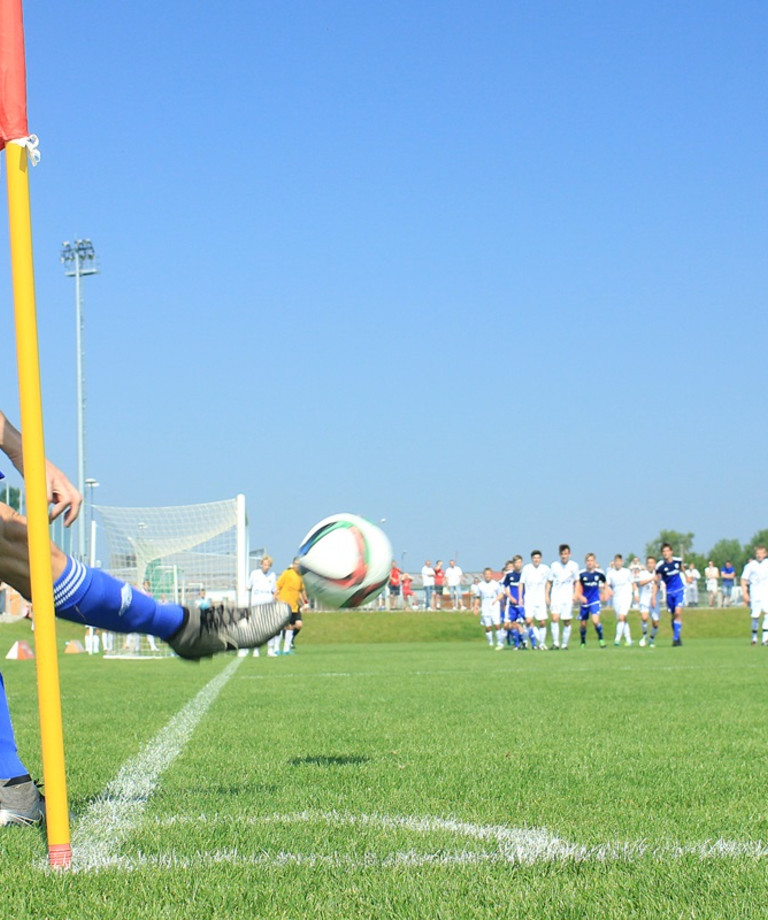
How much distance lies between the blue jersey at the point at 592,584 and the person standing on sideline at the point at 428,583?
17.0 m

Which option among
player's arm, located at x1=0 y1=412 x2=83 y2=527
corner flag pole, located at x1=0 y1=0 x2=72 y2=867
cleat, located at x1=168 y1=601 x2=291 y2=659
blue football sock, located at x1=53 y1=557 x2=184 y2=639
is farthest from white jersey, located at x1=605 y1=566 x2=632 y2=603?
corner flag pole, located at x1=0 y1=0 x2=72 y2=867

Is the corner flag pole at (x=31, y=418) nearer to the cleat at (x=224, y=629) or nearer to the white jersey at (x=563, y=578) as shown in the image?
the cleat at (x=224, y=629)

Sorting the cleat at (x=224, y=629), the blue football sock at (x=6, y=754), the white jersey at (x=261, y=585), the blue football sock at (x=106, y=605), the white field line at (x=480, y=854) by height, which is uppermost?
the blue football sock at (x=106, y=605)

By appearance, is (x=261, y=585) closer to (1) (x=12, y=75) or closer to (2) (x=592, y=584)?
(2) (x=592, y=584)

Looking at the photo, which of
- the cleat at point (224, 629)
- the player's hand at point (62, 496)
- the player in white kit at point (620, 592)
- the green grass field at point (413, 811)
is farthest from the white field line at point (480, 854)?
the player in white kit at point (620, 592)

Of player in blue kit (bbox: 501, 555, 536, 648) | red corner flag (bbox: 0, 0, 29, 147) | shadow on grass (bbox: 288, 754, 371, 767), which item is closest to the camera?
red corner flag (bbox: 0, 0, 29, 147)

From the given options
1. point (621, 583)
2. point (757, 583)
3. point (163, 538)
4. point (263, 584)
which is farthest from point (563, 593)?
point (163, 538)

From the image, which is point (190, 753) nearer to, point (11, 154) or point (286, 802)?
point (286, 802)

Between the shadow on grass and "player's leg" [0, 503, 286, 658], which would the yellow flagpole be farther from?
the shadow on grass

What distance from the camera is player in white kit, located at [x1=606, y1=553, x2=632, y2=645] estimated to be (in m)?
26.0

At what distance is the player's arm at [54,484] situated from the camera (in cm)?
379

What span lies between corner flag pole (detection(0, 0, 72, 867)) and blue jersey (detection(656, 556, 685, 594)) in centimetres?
2162

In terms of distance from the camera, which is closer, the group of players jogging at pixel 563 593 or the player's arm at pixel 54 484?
the player's arm at pixel 54 484

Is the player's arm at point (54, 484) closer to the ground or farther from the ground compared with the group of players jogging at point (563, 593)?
farther from the ground
